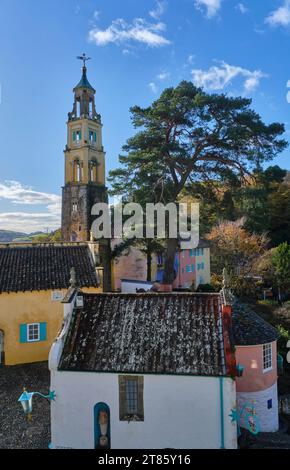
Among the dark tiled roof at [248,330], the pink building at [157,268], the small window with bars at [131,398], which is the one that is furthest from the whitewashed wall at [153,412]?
the pink building at [157,268]

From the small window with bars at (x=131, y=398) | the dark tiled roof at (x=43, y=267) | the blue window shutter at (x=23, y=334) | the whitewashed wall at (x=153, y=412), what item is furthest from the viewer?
the dark tiled roof at (x=43, y=267)

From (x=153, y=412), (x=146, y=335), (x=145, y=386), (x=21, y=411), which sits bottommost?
(x=21, y=411)

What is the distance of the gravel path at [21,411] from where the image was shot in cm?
1484

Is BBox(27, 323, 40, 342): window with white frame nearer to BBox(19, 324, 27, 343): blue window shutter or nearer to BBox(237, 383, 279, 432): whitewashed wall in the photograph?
BBox(19, 324, 27, 343): blue window shutter

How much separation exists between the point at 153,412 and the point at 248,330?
744 centimetres

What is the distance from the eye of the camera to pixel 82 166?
4562 cm

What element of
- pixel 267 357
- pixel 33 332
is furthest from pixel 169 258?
pixel 267 357

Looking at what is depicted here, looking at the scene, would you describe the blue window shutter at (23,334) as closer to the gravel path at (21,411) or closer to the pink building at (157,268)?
the gravel path at (21,411)

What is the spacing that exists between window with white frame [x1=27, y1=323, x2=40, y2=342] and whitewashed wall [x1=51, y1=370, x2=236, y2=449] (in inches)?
386

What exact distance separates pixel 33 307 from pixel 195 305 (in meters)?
11.9

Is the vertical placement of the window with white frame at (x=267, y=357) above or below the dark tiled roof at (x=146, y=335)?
below

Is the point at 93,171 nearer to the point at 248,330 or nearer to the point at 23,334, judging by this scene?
the point at 23,334

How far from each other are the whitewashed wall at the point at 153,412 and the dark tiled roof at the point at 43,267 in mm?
10391
